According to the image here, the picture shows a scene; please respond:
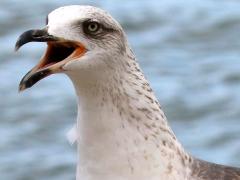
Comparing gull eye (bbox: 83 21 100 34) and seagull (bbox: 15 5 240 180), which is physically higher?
gull eye (bbox: 83 21 100 34)

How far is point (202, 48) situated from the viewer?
10914 millimetres

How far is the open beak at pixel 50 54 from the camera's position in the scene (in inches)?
210

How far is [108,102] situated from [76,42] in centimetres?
34

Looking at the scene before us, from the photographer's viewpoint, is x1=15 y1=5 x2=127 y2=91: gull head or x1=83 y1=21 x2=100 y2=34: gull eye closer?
x1=15 y1=5 x2=127 y2=91: gull head

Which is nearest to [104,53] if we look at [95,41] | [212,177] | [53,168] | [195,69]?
[95,41]

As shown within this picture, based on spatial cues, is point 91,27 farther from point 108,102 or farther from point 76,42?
point 108,102

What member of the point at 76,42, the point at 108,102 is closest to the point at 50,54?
the point at 76,42

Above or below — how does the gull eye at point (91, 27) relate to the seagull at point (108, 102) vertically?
above

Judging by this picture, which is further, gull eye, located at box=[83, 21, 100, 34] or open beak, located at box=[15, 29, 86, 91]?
gull eye, located at box=[83, 21, 100, 34]

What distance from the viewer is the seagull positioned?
5383mm

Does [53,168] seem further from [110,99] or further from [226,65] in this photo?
[110,99]

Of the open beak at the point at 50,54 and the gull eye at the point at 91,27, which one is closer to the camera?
the open beak at the point at 50,54

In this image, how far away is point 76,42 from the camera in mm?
5418

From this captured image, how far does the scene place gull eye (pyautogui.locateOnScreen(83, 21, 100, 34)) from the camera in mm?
5457
